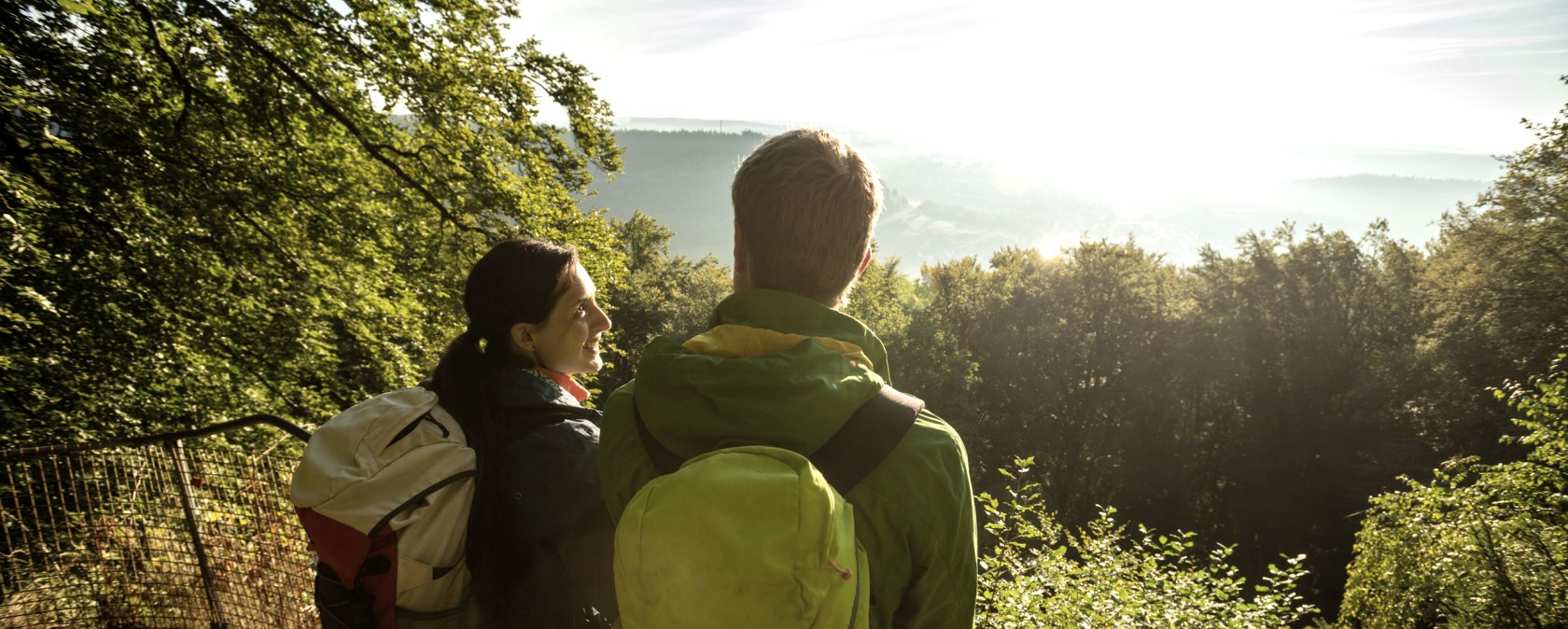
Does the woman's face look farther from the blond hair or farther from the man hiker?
the blond hair

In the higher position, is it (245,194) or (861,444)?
(861,444)

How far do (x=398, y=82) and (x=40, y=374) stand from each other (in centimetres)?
460

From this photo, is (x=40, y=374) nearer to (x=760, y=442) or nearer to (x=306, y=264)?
(x=306, y=264)

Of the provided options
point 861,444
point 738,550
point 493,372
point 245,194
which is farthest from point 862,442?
point 245,194

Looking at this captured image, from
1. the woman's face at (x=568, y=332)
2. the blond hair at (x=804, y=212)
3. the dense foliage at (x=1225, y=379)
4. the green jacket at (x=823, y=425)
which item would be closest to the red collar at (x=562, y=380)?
the woman's face at (x=568, y=332)

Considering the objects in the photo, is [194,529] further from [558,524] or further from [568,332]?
[558,524]

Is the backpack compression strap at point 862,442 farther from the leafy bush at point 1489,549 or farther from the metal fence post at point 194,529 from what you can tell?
the leafy bush at point 1489,549

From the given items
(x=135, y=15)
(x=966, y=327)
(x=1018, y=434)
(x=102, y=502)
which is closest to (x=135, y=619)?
(x=102, y=502)

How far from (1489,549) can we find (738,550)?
42.5 ft

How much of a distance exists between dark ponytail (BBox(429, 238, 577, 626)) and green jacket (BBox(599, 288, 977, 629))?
0.64 meters

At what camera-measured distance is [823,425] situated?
1.35 meters

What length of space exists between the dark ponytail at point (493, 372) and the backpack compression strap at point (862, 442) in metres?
1.08

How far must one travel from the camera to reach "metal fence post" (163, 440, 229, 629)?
409 cm

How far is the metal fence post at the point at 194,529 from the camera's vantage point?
4.09m
